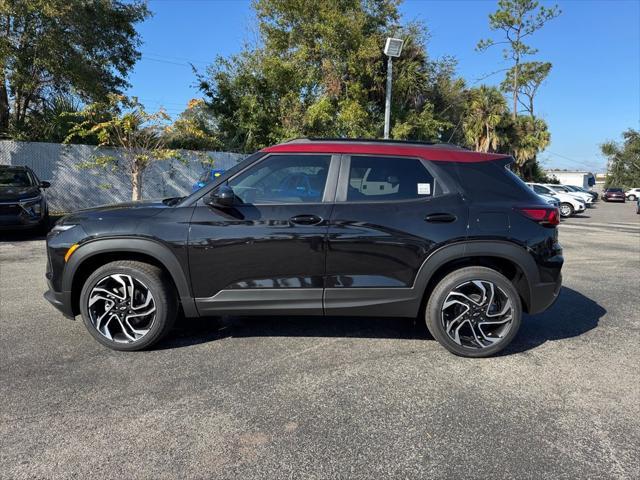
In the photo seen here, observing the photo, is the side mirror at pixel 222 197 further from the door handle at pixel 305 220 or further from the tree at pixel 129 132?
the tree at pixel 129 132

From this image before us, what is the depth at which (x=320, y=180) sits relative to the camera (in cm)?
383

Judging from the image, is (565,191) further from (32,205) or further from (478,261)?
(32,205)

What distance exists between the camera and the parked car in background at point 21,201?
30.8ft

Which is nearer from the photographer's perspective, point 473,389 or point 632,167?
point 473,389

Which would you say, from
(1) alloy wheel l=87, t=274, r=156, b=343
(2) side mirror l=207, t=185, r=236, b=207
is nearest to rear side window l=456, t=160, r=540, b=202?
(2) side mirror l=207, t=185, r=236, b=207

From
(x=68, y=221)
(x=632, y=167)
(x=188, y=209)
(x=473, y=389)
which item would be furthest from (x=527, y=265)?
(x=632, y=167)

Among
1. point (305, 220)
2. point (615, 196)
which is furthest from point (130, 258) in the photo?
point (615, 196)

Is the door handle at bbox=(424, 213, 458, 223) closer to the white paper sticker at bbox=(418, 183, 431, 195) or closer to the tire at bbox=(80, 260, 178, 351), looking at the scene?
the white paper sticker at bbox=(418, 183, 431, 195)

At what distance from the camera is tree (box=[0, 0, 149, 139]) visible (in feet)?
41.6

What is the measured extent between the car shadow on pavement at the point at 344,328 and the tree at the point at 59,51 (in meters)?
11.9

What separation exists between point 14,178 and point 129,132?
10.7ft

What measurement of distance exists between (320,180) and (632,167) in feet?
284

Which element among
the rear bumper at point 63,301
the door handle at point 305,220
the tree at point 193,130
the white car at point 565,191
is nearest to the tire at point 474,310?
the door handle at point 305,220

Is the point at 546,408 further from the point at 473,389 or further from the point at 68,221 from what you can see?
the point at 68,221
